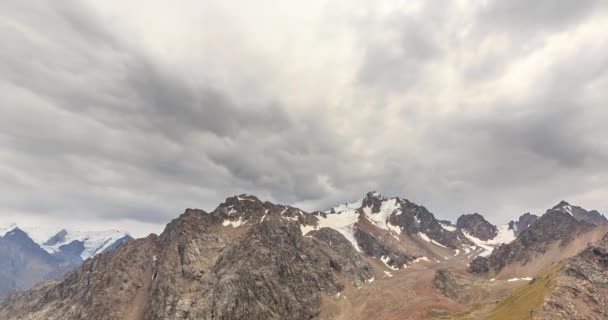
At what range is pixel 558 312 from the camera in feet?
498

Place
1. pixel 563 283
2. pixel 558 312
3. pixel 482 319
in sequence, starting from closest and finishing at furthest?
pixel 558 312 → pixel 563 283 → pixel 482 319

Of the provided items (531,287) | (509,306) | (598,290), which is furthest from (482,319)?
(598,290)

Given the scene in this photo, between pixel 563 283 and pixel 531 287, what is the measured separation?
26.4 m

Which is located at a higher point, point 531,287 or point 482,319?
point 531,287

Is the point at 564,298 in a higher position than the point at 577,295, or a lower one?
lower

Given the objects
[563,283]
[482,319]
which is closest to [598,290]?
[563,283]

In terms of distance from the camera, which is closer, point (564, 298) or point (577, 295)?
point (564, 298)

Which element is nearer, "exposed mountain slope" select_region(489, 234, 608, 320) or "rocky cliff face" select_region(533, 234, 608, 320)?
"rocky cliff face" select_region(533, 234, 608, 320)

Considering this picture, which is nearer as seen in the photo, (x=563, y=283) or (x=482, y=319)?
(x=563, y=283)

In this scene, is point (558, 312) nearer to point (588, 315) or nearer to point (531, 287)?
point (588, 315)

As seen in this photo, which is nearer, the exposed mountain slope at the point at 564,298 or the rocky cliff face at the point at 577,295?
the rocky cliff face at the point at 577,295

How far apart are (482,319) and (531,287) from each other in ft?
114

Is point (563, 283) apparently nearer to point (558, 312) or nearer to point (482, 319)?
point (558, 312)

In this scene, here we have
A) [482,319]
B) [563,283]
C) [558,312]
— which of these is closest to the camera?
[558,312]
